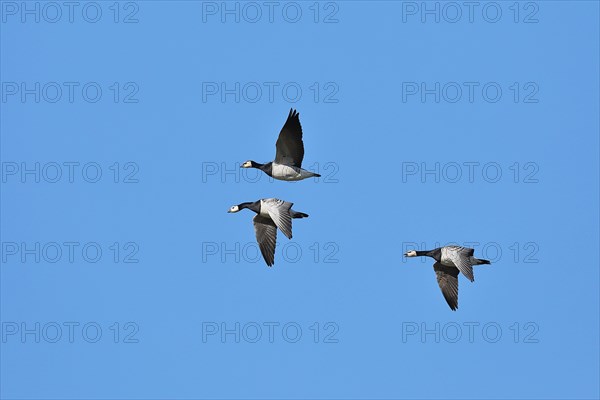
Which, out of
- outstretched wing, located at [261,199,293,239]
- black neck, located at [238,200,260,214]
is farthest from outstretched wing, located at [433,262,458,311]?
black neck, located at [238,200,260,214]

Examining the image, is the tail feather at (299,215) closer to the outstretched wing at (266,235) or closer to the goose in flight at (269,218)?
the goose in flight at (269,218)

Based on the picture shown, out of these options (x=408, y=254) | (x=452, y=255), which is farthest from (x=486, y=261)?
(x=408, y=254)

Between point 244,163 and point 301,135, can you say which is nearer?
point 301,135

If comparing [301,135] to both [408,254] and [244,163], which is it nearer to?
[244,163]

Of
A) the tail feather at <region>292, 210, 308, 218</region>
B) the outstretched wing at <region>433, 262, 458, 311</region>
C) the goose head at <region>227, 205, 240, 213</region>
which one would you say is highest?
the goose head at <region>227, 205, 240, 213</region>

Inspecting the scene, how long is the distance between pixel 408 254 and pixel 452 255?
2660 mm

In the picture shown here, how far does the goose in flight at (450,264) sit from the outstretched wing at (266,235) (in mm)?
3715

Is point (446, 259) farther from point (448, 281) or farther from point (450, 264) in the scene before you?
point (448, 281)

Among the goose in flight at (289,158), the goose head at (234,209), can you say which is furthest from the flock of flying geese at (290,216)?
the goose head at (234,209)

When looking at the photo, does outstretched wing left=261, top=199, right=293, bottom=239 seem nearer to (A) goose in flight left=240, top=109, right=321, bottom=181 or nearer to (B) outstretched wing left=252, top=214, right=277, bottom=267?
(B) outstretched wing left=252, top=214, right=277, bottom=267

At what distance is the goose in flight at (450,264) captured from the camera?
28.6 meters

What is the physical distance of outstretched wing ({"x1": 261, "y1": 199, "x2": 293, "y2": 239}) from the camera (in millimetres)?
27553

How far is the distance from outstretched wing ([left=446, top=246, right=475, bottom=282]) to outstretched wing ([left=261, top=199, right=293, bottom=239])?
3706mm

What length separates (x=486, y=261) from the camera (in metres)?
28.8
